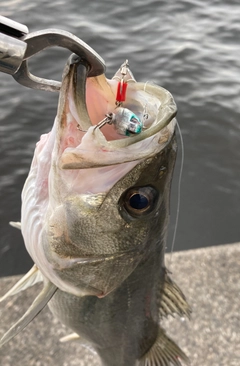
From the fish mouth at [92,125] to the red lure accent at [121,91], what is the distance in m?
0.02

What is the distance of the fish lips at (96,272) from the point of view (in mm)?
1395

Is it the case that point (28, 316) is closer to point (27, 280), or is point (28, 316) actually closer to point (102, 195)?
point (27, 280)

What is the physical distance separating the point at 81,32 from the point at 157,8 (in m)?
1.84

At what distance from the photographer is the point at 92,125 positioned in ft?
4.02

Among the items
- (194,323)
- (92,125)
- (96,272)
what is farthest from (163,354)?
(92,125)

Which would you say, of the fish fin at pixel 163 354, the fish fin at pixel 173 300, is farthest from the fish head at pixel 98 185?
the fish fin at pixel 163 354

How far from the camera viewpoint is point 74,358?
2355 mm

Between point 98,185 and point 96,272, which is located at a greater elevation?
point 98,185

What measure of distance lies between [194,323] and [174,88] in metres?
3.75

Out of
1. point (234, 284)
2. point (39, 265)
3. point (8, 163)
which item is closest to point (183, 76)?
point (8, 163)

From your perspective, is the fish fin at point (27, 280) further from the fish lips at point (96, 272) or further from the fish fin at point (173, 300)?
the fish fin at point (173, 300)

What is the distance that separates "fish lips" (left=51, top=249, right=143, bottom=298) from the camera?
1395 mm

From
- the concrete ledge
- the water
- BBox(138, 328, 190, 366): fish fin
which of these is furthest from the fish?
the water

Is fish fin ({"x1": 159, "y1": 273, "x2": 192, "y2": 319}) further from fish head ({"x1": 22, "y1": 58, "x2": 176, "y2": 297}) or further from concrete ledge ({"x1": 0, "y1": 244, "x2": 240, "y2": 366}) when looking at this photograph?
concrete ledge ({"x1": 0, "y1": 244, "x2": 240, "y2": 366})
